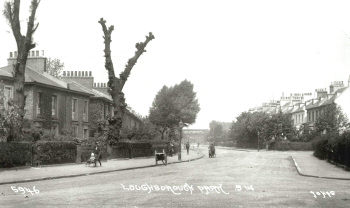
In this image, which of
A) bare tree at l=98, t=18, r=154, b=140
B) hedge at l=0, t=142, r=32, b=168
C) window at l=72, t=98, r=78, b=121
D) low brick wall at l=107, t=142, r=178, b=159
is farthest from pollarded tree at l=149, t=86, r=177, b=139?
hedge at l=0, t=142, r=32, b=168

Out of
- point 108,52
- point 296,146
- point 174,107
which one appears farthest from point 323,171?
point 174,107

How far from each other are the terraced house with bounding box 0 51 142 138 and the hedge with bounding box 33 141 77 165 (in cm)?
766

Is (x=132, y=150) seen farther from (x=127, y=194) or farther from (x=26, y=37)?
(x=127, y=194)

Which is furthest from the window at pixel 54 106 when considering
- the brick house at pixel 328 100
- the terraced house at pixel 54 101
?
the brick house at pixel 328 100

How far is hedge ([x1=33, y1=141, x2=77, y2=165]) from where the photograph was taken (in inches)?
1024

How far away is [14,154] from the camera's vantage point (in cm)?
2369

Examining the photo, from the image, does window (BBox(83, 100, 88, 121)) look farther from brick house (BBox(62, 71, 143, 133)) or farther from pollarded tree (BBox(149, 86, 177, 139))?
pollarded tree (BBox(149, 86, 177, 139))

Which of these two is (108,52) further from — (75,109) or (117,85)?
(75,109)

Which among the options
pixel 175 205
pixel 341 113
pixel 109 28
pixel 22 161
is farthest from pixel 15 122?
pixel 341 113

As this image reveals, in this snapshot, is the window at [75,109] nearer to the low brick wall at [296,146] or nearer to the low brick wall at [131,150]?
the low brick wall at [131,150]

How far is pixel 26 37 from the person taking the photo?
2495cm

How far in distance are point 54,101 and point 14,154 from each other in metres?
16.7

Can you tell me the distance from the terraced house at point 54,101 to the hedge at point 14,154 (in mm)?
9195

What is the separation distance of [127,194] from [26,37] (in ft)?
51.3
